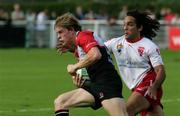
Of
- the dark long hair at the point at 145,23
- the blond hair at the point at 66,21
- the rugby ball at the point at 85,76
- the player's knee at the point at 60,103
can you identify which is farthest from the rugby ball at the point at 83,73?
the dark long hair at the point at 145,23

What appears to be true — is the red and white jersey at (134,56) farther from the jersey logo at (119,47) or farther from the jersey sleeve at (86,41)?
the jersey sleeve at (86,41)

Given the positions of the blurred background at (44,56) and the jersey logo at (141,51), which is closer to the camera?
the jersey logo at (141,51)

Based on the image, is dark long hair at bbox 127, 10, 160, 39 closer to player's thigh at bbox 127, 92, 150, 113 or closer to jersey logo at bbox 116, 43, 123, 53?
jersey logo at bbox 116, 43, 123, 53

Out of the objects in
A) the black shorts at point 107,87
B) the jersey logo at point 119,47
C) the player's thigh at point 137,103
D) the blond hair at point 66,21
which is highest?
the blond hair at point 66,21

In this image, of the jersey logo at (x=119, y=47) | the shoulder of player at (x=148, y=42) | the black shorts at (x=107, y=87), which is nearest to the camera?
the black shorts at (x=107, y=87)

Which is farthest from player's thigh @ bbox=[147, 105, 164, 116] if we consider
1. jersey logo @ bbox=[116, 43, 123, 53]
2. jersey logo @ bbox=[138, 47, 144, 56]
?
jersey logo @ bbox=[116, 43, 123, 53]

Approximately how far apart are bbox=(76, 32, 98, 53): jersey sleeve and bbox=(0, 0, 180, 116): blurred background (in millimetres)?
4777

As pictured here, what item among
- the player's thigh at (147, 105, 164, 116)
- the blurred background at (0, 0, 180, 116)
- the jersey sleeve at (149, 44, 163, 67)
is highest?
the jersey sleeve at (149, 44, 163, 67)

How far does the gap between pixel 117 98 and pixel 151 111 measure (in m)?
1.18

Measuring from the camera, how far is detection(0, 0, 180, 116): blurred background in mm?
15984

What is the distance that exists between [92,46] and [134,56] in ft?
3.85

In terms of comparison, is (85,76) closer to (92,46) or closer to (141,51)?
(92,46)

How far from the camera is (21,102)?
16031 millimetres

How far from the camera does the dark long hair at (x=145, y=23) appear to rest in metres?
10.4
